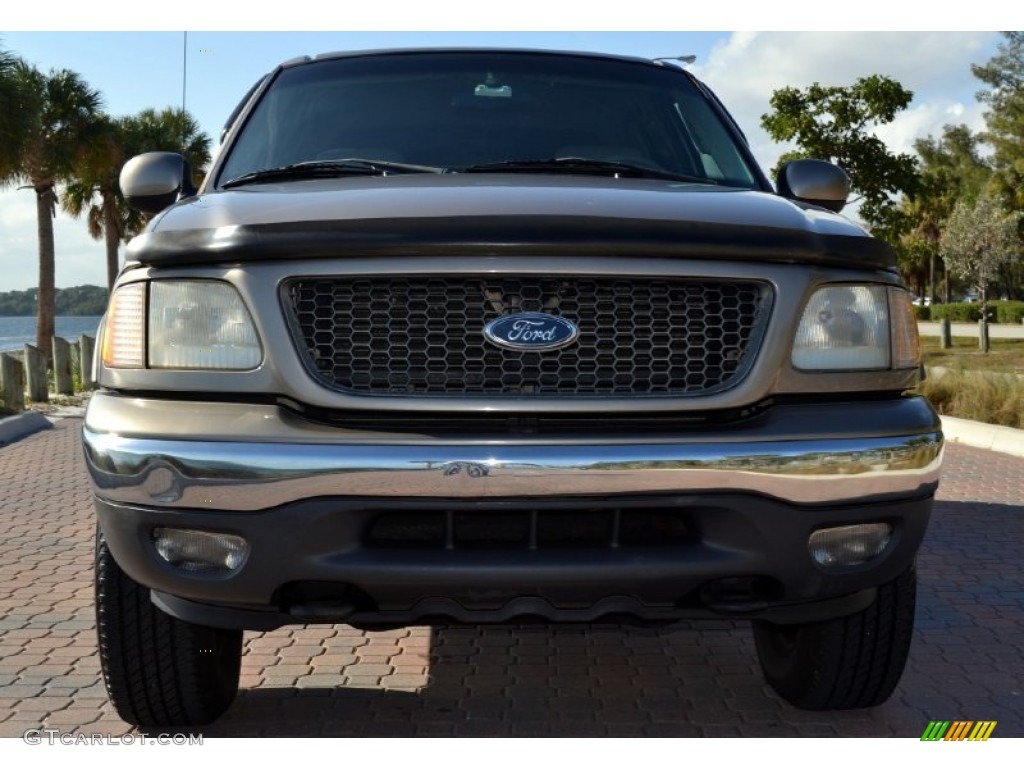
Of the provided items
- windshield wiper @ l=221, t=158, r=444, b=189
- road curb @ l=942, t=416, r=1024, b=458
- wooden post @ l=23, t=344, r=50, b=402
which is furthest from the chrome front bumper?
wooden post @ l=23, t=344, r=50, b=402

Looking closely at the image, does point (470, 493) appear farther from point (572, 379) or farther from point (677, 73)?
point (677, 73)

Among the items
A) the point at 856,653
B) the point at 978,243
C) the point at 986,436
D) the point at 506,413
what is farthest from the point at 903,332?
the point at 978,243

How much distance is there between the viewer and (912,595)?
11.0ft

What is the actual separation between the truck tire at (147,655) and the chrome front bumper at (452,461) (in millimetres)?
448

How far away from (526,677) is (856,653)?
1144 millimetres

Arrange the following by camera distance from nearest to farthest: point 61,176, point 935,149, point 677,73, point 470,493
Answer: point 470,493 < point 677,73 < point 61,176 < point 935,149

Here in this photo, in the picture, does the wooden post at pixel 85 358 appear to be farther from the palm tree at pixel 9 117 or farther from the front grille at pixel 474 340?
the front grille at pixel 474 340

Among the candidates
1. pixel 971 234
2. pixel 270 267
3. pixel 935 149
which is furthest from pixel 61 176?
pixel 935 149

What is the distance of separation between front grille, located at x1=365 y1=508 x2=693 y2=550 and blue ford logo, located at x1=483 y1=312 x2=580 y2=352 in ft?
1.26

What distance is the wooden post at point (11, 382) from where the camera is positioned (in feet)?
46.6

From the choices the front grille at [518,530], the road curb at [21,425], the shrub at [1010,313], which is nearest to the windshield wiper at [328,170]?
the front grille at [518,530]

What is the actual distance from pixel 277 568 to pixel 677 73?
2.77m

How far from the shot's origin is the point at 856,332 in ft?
9.66

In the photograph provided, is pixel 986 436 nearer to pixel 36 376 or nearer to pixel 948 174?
pixel 36 376
